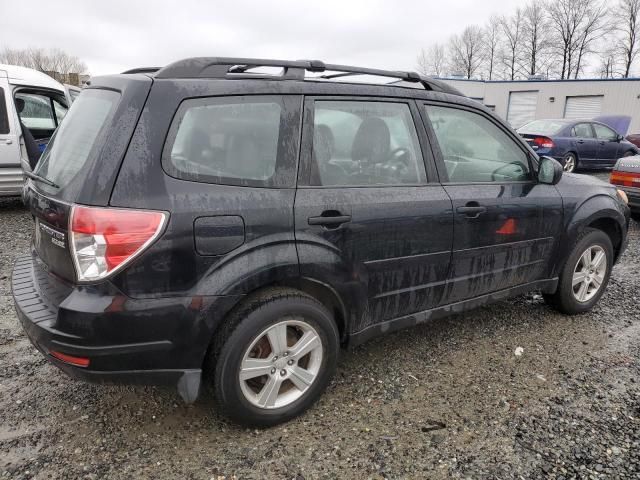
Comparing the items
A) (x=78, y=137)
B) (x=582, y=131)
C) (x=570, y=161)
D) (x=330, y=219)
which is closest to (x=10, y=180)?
(x=78, y=137)

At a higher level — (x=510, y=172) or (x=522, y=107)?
(x=522, y=107)

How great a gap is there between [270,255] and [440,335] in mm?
1882

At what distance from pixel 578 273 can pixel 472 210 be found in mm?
1515

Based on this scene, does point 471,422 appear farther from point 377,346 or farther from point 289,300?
point 289,300

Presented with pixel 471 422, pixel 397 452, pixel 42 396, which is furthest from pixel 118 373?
pixel 471 422

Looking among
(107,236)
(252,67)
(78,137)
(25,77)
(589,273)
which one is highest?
(25,77)

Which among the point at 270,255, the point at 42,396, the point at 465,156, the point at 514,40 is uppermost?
the point at 514,40

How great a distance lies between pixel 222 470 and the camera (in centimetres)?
223

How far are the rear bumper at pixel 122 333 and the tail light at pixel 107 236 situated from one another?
0.10 meters

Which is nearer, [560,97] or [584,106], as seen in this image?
[584,106]

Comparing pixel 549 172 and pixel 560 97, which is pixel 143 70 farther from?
pixel 560 97

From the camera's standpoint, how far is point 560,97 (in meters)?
29.4

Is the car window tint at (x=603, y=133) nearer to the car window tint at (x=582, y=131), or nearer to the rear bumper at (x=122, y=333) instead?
the car window tint at (x=582, y=131)

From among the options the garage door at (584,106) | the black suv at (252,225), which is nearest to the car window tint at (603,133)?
the black suv at (252,225)
